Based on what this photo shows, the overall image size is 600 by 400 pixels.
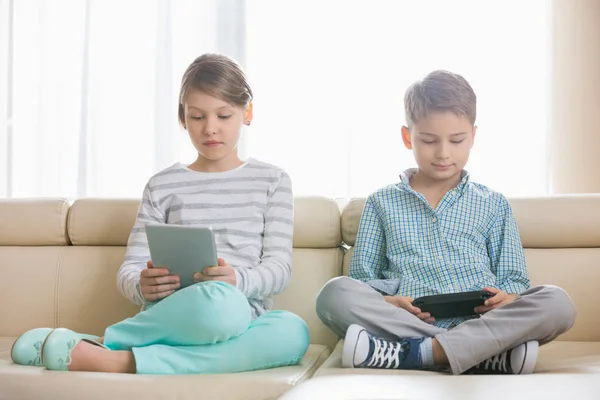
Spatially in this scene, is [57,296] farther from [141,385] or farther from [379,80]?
[379,80]

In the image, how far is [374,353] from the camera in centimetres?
161

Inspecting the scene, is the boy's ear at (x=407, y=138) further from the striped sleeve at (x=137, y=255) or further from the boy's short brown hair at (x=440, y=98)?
the striped sleeve at (x=137, y=255)

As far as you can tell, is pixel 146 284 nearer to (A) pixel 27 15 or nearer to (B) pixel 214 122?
(B) pixel 214 122

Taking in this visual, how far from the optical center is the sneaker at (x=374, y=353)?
1.60 meters

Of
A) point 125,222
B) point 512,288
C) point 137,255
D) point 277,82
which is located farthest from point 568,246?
point 277,82

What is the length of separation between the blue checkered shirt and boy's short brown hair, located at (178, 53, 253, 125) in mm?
474

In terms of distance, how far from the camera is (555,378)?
1.04 m

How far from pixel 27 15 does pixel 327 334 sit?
7.33 ft

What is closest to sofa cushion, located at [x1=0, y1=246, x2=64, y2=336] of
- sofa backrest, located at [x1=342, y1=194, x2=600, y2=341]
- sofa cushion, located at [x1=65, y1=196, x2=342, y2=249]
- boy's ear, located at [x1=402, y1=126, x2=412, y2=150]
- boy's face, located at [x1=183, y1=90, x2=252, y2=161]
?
sofa cushion, located at [x1=65, y1=196, x2=342, y2=249]

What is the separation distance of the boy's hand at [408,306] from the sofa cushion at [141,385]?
358 mm

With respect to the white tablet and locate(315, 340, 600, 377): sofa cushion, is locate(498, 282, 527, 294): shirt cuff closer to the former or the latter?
locate(315, 340, 600, 377): sofa cushion

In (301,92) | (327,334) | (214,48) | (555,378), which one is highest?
(214,48)

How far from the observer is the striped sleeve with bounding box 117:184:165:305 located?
6.24 ft

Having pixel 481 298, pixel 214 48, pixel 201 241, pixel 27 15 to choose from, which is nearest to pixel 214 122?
pixel 201 241
